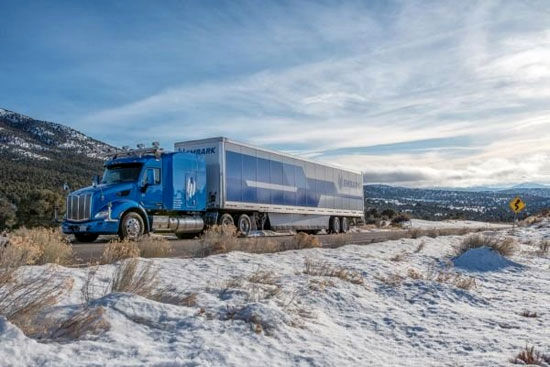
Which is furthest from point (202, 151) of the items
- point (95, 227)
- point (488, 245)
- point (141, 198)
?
point (488, 245)

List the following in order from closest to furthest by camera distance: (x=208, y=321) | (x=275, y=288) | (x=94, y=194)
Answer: (x=208, y=321) < (x=275, y=288) < (x=94, y=194)

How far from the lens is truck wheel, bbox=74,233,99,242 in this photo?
16688mm

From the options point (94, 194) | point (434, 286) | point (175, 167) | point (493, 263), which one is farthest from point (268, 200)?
point (434, 286)

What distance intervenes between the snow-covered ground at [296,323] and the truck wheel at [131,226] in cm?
701

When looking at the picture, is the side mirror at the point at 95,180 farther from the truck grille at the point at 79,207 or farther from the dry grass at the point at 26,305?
the dry grass at the point at 26,305

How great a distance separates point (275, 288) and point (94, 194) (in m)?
10.9

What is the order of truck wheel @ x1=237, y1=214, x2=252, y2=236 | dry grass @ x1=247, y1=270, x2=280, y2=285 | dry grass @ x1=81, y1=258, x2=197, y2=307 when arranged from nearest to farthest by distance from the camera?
1. dry grass @ x1=81, y1=258, x2=197, y2=307
2. dry grass @ x1=247, y1=270, x2=280, y2=285
3. truck wheel @ x1=237, y1=214, x2=252, y2=236

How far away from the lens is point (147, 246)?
10.8 meters

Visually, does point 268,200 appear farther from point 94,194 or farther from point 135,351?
point 135,351

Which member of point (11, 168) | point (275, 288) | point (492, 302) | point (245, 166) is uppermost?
point (11, 168)

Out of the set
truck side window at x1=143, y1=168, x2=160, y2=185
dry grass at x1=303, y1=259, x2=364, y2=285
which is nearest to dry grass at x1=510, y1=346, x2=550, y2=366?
dry grass at x1=303, y1=259, x2=364, y2=285

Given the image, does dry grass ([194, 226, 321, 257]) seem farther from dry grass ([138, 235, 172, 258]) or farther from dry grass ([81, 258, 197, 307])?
dry grass ([81, 258, 197, 307])

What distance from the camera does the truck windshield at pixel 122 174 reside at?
17719mm

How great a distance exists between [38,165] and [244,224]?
9348 cm
